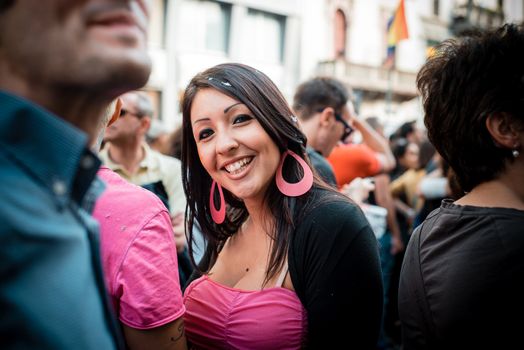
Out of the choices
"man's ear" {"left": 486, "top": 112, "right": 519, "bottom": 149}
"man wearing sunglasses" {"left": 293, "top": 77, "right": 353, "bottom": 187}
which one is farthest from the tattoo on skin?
"man wearing sunglasses" {"left": 293, "top": 77, "right": 353, "bottom": 187}

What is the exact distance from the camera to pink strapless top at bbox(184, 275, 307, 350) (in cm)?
158

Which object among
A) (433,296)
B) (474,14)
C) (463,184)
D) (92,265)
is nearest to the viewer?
(92,265)

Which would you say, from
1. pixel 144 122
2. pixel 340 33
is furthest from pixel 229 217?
pixel 340 33

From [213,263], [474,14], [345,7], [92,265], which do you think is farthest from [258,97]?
[474,14]

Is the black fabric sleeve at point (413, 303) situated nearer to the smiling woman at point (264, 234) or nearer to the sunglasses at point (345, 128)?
the smiling woman at point (264, 234)

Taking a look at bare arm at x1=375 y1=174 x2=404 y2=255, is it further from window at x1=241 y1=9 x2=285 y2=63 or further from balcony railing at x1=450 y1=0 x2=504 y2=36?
balcony railing at x1=450 y1=0 x2=504 y2=36

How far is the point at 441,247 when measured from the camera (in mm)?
1336

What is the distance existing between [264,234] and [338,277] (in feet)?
1.38

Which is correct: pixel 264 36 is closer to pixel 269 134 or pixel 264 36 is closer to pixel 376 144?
pixel 376 144

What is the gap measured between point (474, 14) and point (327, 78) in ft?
80.4

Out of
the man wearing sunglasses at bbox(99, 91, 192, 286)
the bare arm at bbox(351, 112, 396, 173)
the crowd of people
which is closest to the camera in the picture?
the crowd of people

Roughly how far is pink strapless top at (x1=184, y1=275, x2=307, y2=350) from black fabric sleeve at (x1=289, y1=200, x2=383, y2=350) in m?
0.05

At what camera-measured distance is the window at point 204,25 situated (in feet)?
48.8

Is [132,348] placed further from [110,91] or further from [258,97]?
[258,97]
